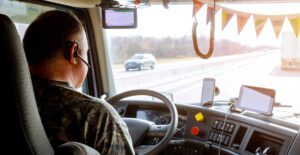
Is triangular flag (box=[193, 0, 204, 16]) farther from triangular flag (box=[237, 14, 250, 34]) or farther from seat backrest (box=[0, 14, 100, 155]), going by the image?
seat backrest (box=[0, 14, 100, 155])

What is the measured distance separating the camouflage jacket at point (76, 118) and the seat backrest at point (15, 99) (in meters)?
0.30

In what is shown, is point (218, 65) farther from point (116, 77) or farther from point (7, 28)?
point (7, 28)

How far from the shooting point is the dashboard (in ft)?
7.39

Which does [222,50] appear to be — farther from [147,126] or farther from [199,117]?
[147,126]

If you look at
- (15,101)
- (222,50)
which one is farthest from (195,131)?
(15,101)

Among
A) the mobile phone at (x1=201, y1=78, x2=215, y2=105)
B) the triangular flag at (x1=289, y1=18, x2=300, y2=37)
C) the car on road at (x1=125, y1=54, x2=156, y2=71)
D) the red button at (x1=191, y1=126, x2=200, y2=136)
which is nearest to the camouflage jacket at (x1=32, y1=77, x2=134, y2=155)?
the red button at (x1=191, y1=126, x2=200, y2=136)

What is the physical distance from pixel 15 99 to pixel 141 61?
8.21 ft

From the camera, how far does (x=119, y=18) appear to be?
3.24 metres

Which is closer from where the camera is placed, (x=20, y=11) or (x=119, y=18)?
(x=20, y=11)

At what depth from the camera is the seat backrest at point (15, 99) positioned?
1.02 m

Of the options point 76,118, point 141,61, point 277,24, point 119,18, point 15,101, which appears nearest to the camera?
point 15,101

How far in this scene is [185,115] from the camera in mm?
2906

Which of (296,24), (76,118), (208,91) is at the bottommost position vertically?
(208,91)

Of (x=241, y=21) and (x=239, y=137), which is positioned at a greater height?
(x=241, y=21)
